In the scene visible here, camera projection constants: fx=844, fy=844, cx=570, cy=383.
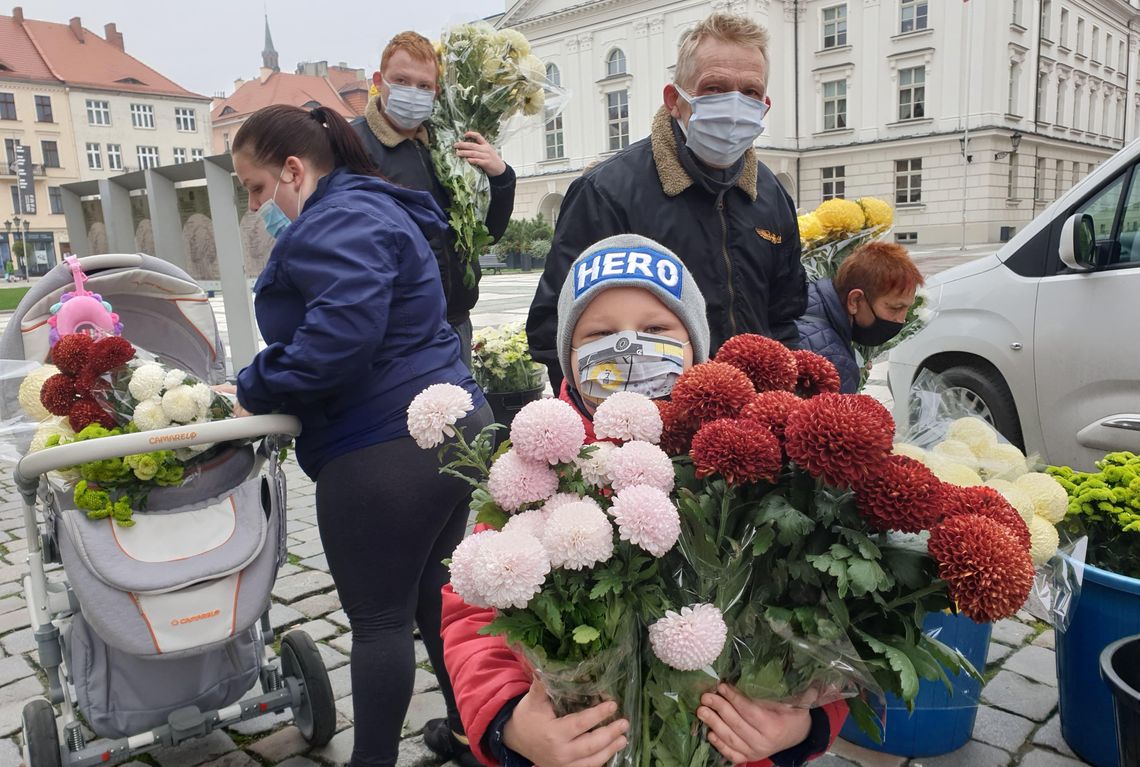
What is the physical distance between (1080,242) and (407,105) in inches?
135

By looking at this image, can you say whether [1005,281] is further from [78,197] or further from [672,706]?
[78,197]

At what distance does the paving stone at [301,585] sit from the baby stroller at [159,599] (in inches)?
49.8

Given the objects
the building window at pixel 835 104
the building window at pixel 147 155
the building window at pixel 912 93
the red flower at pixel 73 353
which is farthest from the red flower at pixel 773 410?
the building window at pixel 147 155

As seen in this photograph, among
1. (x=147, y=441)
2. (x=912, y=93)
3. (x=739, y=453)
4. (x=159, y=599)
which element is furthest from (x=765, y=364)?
(x=912, y=93)

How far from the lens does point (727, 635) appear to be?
118 cm

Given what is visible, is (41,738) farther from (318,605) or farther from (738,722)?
(738,722)

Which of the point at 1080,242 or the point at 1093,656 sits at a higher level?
the point at 1080,242

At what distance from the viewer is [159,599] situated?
240 centimetres

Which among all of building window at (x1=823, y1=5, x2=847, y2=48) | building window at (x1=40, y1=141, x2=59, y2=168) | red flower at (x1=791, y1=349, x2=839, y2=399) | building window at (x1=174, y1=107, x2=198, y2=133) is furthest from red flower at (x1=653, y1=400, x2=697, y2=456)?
building window at (x1=174, y1=107, x2=198, y2=133)

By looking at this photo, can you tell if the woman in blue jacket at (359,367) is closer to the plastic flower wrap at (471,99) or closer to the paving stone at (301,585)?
the plastic flower wrap at (471,99)

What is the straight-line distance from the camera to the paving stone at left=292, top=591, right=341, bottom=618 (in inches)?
158

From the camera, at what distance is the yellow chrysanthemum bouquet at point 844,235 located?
3631mm

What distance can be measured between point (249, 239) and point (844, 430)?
24.3ft

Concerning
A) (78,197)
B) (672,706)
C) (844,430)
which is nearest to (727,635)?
(672,706)
